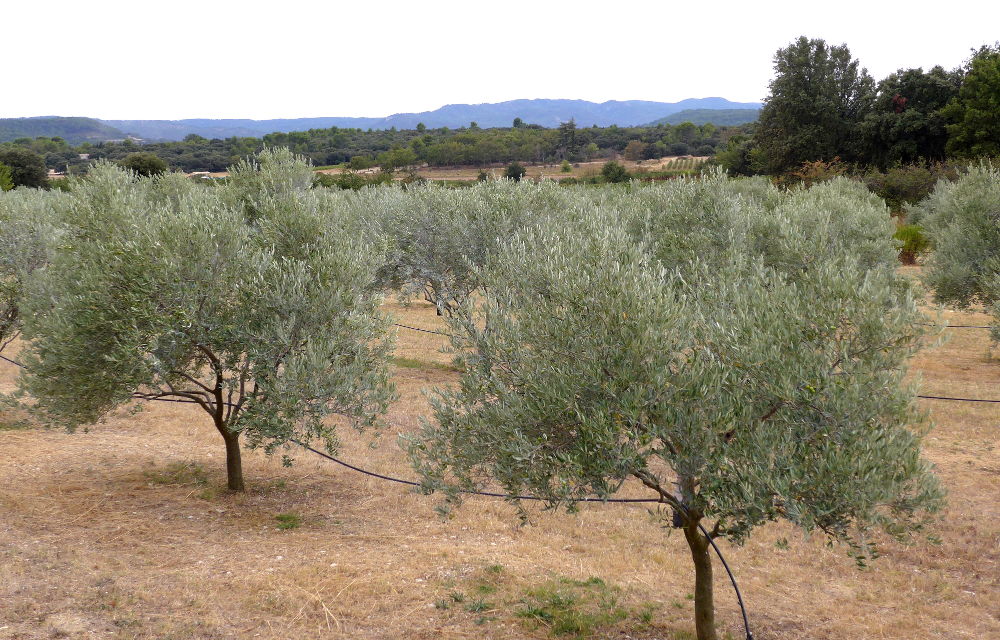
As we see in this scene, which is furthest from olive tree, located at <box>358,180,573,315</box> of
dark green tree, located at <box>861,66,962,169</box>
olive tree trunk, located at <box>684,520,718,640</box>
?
dark green tree, located at <box>861,66,962,169</box>

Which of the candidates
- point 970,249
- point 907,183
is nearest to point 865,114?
point 907,183

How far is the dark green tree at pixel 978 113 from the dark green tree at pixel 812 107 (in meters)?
10.4

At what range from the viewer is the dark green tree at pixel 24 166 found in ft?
260

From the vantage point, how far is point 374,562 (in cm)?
1315

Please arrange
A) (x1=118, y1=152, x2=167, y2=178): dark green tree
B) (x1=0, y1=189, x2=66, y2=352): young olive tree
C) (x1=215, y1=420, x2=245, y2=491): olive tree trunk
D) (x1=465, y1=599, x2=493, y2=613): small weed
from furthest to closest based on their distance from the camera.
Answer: (x1=118, y1=152, x2=167, y2=178): dark green tree
(x1=0, y1=189, x2=66, y2=352): young olive tree
(x1=215, y1=420, x2=245, y2=491): olive tree trunk
(x1=465, y1=599, x2=493, y2=613): small weed

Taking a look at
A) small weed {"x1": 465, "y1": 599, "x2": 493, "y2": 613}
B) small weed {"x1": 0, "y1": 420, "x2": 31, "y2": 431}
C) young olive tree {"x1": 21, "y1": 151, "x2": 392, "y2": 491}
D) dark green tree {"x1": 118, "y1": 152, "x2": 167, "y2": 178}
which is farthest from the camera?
dark green tree {"x1": 118, "y1": 152, "x2": 167, "y2": 178}

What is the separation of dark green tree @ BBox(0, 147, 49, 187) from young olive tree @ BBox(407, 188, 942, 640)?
89.4 meters

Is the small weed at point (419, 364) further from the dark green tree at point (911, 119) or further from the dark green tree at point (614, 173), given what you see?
the dark green tree at point (614, 173)

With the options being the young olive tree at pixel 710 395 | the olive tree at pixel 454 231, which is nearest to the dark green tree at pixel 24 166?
the olive tree at pixel 454 231

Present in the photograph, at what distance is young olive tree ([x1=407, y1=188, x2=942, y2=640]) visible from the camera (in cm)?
762

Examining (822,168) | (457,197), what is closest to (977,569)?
(457,197)

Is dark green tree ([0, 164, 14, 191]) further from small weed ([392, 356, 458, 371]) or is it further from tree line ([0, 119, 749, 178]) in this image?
small weed ([392, 356, 458, 371])

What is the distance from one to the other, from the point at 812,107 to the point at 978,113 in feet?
60.1

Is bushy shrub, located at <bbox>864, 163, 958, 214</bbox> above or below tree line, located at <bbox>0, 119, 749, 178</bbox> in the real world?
below
